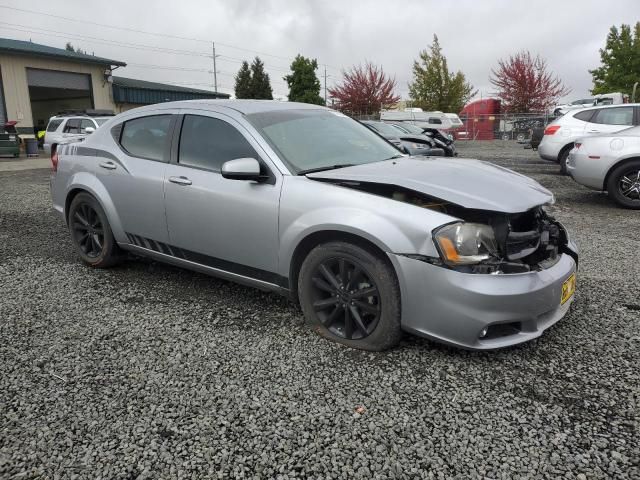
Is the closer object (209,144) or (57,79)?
(209,144)

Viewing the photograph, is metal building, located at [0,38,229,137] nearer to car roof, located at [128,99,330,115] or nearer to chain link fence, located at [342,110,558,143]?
chain link fence, located at [342,110,558,143]

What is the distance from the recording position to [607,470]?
1.99 m

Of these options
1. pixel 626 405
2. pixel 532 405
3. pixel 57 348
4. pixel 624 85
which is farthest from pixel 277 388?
pixel 624 85

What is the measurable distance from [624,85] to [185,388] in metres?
39.8

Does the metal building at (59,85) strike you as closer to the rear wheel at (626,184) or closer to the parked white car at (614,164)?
the parked white car at (614,164)

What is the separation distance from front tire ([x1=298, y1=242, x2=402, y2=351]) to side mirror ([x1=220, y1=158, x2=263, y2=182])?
64cm

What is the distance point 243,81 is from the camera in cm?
4562

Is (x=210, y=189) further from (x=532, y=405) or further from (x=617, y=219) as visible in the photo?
(x=617, y=219)

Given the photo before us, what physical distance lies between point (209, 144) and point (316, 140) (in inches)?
31.1

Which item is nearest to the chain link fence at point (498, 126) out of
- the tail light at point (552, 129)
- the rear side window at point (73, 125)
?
the rear side window at point (73, 125)

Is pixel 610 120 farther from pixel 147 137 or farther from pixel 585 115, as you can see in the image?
pixel 147 137

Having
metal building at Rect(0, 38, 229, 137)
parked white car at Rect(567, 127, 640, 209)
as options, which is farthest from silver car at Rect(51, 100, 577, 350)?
metal building at Rect(0, 38, 229, 137)

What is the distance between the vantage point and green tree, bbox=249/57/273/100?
4462 centimetres

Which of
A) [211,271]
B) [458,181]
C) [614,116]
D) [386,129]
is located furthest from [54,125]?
[458,181]
